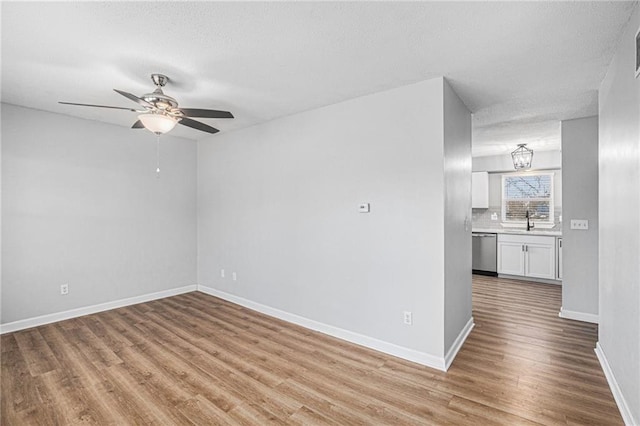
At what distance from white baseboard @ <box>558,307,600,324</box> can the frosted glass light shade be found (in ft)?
16.3

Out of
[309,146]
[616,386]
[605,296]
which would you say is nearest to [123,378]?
[309,146]

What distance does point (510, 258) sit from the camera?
19.9 feet

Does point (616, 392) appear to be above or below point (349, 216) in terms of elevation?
below

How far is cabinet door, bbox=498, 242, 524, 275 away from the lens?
19.5ft

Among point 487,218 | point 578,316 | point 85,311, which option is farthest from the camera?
point 487,218

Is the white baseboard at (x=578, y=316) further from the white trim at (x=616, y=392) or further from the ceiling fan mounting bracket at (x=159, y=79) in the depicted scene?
the ceiling fan mounting bracket at (x=159, y=79)

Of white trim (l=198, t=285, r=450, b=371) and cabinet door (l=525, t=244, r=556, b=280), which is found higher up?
cabinet door (l=525, t=244, r=556, b=280)

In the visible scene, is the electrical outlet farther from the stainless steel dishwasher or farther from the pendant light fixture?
the stainless steel dishwasher

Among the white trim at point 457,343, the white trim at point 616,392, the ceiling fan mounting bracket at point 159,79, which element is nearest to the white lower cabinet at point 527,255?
the white trim at point 457,343

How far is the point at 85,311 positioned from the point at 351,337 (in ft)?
11.5

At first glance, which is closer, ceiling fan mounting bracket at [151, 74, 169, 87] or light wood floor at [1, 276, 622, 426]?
light wood floor at [1, 276, 622, 426]

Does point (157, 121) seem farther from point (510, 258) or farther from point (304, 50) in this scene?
point (510, 258)

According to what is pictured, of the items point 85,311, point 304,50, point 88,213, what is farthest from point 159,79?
point 85,311

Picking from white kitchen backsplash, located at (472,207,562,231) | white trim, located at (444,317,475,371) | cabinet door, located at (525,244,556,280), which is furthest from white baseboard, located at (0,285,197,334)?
white kitchen backsplash, located at (472,207,562,231)
